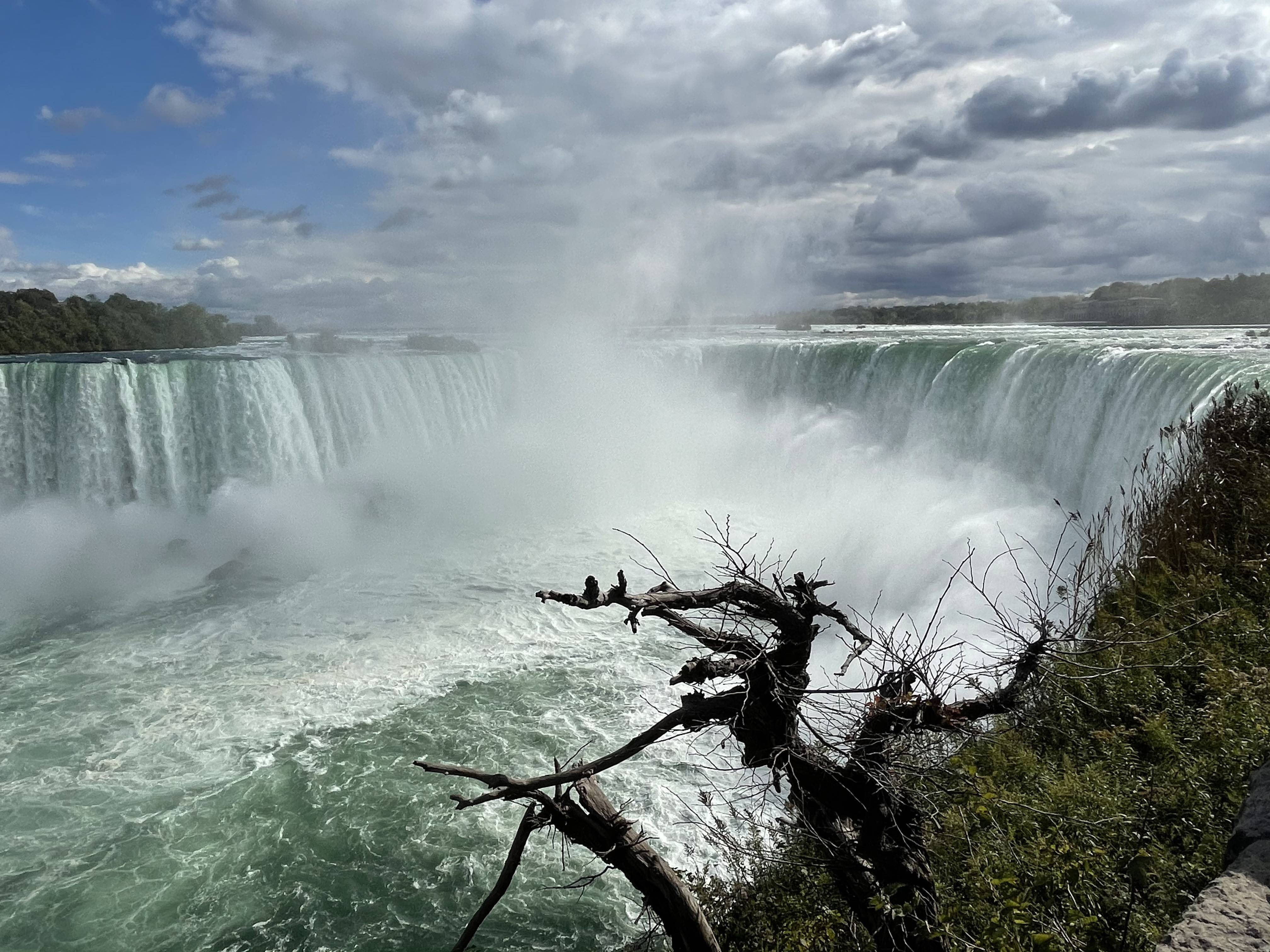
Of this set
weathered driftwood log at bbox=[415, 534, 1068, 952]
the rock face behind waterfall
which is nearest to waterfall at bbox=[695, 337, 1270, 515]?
the rock face behind waterfall

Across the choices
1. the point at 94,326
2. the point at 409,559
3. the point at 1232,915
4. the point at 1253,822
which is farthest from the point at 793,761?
the point at 94,326

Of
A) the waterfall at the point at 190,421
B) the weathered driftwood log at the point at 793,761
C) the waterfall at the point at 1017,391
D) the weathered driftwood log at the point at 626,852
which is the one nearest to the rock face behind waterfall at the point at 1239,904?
the weathered driftwood log at the point at 793,761

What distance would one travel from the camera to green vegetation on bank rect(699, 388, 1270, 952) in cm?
331

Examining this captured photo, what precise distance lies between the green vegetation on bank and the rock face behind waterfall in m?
0.26

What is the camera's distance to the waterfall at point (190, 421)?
16188mm

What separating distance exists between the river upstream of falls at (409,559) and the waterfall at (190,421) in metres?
0.06

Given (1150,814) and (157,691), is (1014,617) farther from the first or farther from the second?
(157,691)

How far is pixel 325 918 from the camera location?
599 cm

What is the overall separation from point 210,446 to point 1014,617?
1669cm

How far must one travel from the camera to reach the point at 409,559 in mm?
15852

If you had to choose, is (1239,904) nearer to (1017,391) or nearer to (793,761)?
(793,761)

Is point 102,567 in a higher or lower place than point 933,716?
lower

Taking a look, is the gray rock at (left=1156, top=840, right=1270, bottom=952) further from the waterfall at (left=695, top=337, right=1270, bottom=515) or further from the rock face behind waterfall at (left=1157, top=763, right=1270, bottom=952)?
the waterfall at (left=695, top=337, right=1270, bottom=515)

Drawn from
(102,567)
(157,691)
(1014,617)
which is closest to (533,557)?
(157,691)
